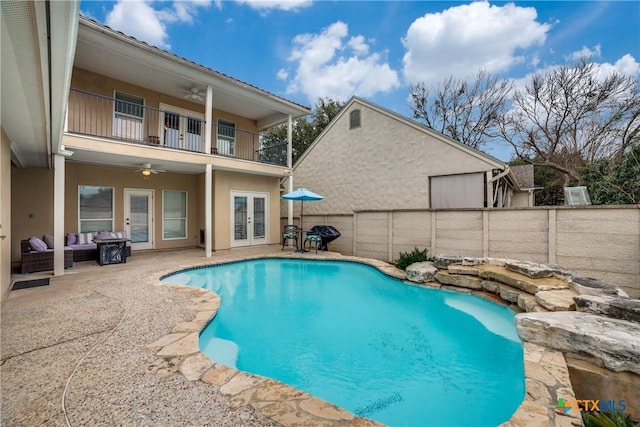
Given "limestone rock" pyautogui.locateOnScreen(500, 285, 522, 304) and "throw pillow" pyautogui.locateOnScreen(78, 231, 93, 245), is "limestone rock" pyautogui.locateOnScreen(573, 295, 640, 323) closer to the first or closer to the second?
"limestone rock" pyautogui.locateOnScreen(500, 285, 522, 304)

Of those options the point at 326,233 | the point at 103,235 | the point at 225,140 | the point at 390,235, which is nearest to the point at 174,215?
the point at 103,235

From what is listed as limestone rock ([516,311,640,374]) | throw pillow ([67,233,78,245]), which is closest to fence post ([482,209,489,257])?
limestone rock ([516,311,640,374])

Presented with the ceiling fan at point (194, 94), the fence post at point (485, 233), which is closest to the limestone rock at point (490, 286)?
the fence post at point (485, 233)

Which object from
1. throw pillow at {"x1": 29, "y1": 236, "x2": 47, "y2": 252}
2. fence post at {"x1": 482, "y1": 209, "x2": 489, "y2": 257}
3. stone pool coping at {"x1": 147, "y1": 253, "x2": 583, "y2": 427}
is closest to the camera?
stone pool coping at {"x1": 147, "y1": 253, "x2": 583, "y2": 427}

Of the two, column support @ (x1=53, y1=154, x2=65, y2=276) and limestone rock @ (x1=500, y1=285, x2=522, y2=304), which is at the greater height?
column support @ (x1=53, y1=154, x2=65, y2=276)

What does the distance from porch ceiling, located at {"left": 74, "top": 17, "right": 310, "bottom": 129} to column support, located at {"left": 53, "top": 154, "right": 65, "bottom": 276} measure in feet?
10.1

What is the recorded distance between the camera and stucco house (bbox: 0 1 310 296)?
487cm

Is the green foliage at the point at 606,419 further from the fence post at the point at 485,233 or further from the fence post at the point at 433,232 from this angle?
the fence post at the point at 433,232

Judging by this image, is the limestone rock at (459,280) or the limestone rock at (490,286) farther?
the limestone rock at (459,280)

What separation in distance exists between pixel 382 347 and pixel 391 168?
8074 millimetres

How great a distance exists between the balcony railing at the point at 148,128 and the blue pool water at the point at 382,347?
5574mm

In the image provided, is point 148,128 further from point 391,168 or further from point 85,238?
point 391,168

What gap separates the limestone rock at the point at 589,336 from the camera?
92.0 inches

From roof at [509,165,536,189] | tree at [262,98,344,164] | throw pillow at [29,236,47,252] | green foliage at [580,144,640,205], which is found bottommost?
throw pillow at [29,236,47,252]
